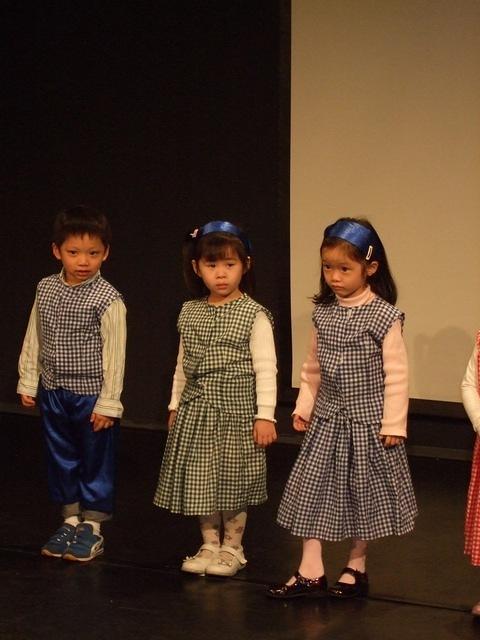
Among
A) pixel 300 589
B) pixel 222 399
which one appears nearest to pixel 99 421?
pixel 222 399

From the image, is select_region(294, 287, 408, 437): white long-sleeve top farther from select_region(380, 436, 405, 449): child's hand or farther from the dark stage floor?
the dark stage floor

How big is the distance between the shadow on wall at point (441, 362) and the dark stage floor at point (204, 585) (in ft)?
1.79

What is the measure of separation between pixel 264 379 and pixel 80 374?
0.62 meters

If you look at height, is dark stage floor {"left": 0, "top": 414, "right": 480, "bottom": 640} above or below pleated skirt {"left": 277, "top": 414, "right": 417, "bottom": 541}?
below

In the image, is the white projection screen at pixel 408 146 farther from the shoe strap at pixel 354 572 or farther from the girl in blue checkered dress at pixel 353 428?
the shoe strap at pixel 354 572

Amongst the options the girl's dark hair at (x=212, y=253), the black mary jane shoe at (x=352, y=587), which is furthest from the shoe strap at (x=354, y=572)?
the girl's dark hair at (x=212, y=253)

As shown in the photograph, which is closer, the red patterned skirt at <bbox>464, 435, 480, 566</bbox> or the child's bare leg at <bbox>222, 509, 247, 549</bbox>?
the red patterned skirt at <bbox>464, 435, 480, 566</bbox>

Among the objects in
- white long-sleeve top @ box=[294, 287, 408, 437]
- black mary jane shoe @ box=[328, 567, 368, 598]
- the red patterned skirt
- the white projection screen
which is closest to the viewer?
the red patterned skirt

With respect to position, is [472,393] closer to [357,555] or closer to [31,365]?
[357,555]

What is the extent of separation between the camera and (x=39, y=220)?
630cm

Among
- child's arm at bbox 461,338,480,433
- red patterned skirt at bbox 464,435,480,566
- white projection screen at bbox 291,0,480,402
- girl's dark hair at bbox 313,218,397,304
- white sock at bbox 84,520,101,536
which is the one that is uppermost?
white projection screen at bbox 291,0,480,402

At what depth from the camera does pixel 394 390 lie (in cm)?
344

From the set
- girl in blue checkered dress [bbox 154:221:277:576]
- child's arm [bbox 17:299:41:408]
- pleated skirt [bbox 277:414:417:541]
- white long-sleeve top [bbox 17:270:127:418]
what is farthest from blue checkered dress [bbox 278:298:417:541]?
child's arm [bbox 17:299:41:408]

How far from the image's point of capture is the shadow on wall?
519 cm
